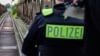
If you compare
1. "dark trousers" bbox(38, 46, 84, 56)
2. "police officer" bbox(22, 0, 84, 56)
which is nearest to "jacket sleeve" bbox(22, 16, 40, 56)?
"police officer" bbox(22, 0, 84, 56)

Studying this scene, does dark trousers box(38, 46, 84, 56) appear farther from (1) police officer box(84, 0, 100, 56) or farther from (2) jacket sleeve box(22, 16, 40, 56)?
(1) police officer box(84, 0, 100, 56)

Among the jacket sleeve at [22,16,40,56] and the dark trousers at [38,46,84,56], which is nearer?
the dark trousers at [38,46,84,56]

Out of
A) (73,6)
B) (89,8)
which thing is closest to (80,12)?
(73,6)

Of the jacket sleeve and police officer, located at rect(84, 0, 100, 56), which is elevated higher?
police officer, located at rect(84, 0, 100, 56)

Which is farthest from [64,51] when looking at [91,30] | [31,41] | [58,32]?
[91,30]

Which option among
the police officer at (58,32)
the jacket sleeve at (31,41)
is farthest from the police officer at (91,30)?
the jacket sleeve at (31,41)

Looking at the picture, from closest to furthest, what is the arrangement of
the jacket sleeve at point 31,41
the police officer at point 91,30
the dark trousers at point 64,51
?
1. the police officer at point 91,30
2. the dark trousers at point 64,51
3. the jacket sleeve at point 31,41

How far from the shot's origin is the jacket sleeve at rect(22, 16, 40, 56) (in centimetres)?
331

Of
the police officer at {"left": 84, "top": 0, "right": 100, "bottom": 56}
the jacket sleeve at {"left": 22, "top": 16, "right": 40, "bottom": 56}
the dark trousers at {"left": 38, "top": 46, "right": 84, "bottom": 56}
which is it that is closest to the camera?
the police officer at {"left": 84, "top": 0, "right": 100, "bottom": 56}

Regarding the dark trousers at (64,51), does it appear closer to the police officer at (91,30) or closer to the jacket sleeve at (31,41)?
the jacket sleeve at (31,41)

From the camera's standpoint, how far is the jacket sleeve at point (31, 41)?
10.9 feet

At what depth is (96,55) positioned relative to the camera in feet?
6.49

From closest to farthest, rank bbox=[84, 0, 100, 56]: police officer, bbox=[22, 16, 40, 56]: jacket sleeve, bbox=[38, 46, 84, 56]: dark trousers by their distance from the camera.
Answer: bbox=[84, 0, 100, 56]: police officer → bbox=[38, 46, 84, 56]: dark trousers → bbox=[22, 16, 40, 56]: jacket sleeve

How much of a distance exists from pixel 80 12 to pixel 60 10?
1.36 ft
